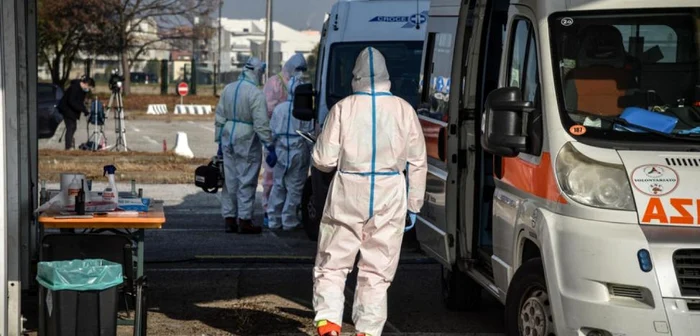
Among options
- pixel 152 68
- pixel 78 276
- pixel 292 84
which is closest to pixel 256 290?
pixel 78 276

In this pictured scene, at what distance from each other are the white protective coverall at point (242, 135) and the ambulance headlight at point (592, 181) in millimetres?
7019

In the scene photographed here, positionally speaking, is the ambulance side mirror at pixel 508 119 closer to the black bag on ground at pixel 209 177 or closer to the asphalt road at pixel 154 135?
the black bag on ground at pixel 209 177

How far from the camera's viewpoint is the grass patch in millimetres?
18844

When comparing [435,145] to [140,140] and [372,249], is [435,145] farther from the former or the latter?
[140,140]

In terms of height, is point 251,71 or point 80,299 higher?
point 251,71

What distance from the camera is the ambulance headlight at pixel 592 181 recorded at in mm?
6152

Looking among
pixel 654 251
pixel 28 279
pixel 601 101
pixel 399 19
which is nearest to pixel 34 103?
pixel 28 279

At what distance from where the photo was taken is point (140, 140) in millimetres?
30375

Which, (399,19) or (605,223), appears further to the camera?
(399,19)

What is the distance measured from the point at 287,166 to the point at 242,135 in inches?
31.4

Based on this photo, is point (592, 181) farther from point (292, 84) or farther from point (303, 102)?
point (292, 84)

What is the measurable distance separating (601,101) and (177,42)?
56.0 meters

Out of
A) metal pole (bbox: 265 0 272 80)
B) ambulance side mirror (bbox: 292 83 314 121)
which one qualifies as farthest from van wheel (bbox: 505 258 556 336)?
metal pole (bbox: 265 0 272 80)

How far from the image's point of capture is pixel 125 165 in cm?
2003
